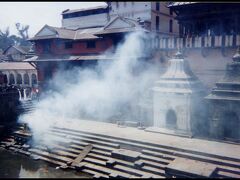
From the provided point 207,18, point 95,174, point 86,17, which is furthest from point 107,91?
point 86,17

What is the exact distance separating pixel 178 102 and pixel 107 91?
8.53 m

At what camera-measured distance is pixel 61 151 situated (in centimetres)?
1653

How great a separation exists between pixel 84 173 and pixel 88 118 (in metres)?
7.89

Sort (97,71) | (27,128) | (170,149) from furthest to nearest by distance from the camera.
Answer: (97,71)
(27,128)
(170,149)

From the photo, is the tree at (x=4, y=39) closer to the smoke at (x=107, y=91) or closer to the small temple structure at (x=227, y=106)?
the smoke at (x=107, y=91)

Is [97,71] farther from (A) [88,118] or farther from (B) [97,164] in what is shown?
(B) [97,164]

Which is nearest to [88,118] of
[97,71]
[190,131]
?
[97,71]

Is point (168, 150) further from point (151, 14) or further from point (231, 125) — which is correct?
point (151, 14)

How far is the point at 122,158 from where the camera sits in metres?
14.1

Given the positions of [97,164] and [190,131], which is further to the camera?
[190,131]

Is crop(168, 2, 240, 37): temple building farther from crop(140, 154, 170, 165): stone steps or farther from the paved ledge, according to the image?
Answer: crop(140, 154, 170, 165): stone steps

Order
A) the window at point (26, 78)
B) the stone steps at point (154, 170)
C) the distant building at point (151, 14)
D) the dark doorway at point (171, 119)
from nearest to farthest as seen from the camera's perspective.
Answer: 1. the stone steps at point (154, 170)
2. the dark doorway at point (171, 119)
3. the distant building at point (151, 14)
4. the window at point (26, 78)

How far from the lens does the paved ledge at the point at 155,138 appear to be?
516 inches

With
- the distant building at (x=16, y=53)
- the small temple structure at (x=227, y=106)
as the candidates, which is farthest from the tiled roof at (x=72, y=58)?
the distant building at (x=16, y=53)
